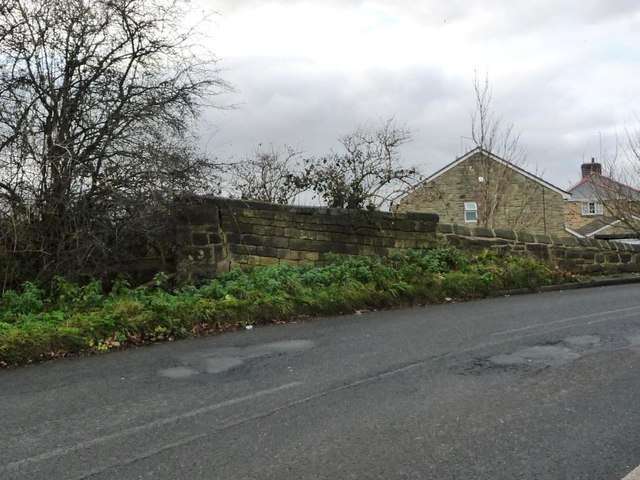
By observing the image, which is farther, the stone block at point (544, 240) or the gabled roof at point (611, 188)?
the gabled roof at point (611, 188)

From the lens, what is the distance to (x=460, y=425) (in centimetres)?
423

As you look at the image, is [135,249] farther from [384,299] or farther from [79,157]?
[384,299]

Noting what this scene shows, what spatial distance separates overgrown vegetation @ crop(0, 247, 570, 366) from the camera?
22.4ft

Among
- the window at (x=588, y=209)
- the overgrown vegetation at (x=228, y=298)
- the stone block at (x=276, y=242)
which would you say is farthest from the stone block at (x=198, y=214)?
the window at (x=588, y=209)

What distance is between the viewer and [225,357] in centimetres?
643

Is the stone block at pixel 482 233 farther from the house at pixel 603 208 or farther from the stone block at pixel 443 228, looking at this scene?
the house at pixel 603 208

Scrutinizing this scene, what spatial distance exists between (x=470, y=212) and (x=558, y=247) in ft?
71.2

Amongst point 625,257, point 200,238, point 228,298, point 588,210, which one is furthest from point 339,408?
point 588,210

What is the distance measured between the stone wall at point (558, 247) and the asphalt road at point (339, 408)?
6448mm

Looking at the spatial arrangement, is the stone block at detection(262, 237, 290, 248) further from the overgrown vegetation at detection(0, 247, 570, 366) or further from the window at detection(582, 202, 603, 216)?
the window at detection(582, 202, 603, 216)

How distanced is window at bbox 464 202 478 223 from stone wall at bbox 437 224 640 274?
1946cm

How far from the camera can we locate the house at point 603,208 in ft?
87.4

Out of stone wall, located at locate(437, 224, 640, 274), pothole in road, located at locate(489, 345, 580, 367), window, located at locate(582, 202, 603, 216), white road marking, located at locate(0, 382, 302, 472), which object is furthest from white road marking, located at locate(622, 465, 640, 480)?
window, located at locate(582, 202, 603, 216)

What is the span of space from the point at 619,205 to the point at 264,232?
2148cm
